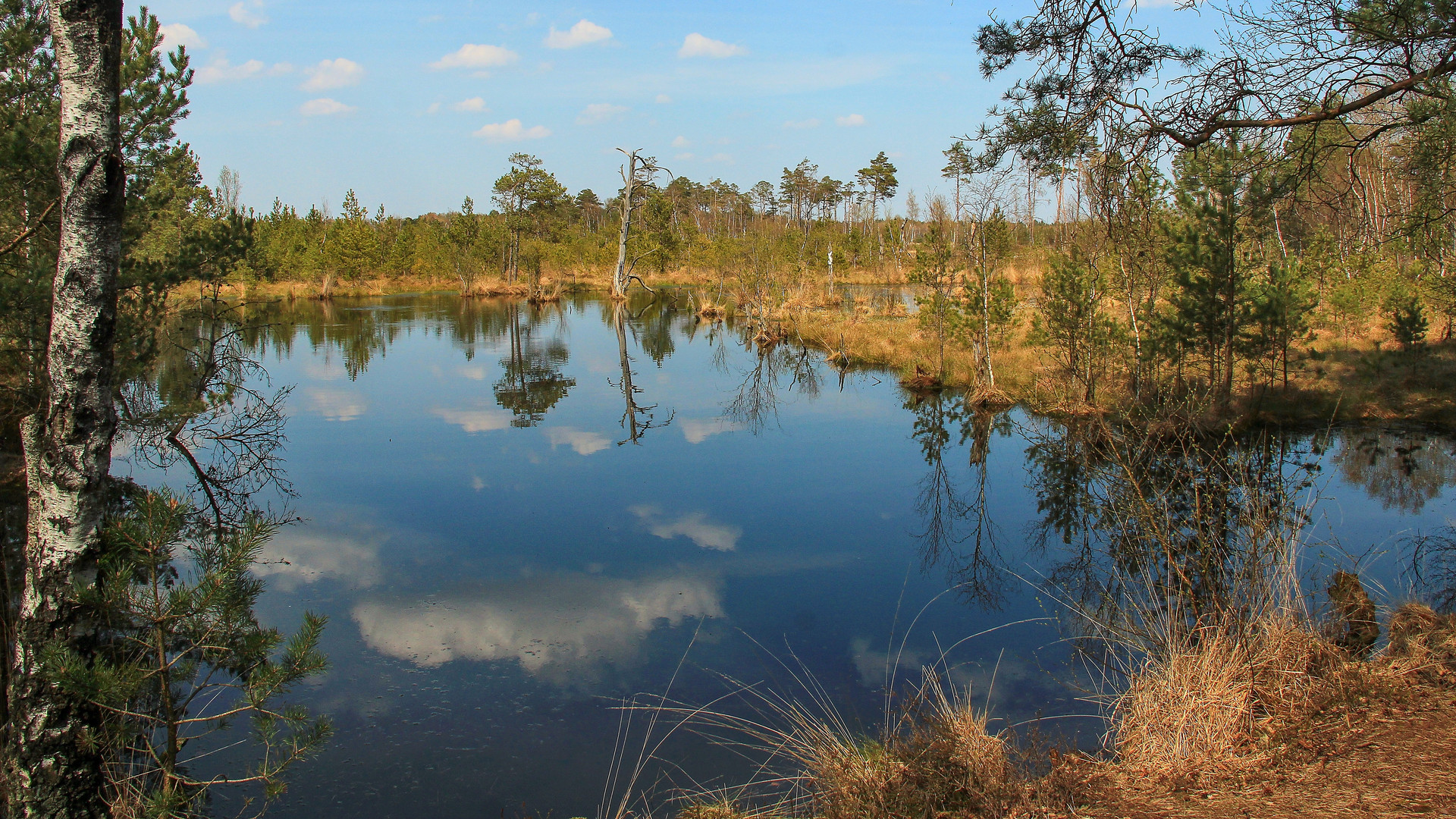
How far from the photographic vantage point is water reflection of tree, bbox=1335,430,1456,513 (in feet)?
30.6

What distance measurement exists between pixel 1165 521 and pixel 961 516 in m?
3.98

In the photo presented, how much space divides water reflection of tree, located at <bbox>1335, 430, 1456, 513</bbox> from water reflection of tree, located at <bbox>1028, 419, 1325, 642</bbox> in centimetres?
49

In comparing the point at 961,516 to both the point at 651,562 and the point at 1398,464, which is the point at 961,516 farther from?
the point at 1398,464

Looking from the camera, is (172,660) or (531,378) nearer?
(172,660)

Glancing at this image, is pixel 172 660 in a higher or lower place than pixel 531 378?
lower

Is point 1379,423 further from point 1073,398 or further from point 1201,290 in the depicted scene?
point 1073,398

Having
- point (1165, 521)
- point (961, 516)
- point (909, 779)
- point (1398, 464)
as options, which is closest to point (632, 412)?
point (961, 516)

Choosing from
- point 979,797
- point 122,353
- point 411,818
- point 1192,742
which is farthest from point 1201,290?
point 122,353

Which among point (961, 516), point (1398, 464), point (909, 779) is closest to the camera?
point (909, 779)

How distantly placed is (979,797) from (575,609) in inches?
149

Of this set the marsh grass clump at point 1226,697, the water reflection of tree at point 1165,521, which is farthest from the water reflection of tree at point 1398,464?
the marsh grass clump at point 1226,697

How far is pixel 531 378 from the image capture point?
1770cm

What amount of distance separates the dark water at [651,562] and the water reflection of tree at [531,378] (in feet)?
0.57

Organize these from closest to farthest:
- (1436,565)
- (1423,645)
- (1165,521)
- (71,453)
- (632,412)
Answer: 1. (71,453)
2. (1423,645)
3. (1165,521)
4. (1436,565)
5. (632,412)
